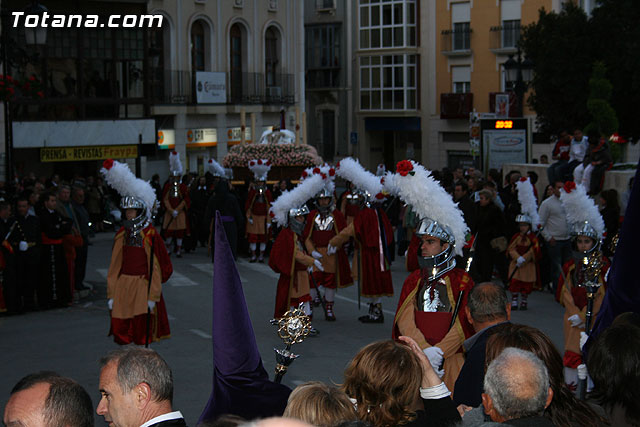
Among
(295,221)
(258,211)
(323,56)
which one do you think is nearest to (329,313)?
(295,221)

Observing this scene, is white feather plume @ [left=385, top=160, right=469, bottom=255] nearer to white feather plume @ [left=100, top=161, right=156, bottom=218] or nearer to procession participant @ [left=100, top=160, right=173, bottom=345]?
procession participant @ [left=100, top=160, right=173, bottom=345]

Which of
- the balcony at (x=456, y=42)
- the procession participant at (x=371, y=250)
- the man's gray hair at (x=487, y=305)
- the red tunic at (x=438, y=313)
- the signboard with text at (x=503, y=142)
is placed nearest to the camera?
the man's gray hair at (x=487, y=305)

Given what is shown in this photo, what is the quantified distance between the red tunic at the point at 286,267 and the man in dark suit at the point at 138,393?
24.6 feet

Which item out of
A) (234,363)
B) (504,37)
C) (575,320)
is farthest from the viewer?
(504,37)

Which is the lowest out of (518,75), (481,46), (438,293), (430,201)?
(438,293)

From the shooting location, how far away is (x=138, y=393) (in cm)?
411

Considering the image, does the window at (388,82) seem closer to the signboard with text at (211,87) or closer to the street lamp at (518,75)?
the signboard with text at (211,87)

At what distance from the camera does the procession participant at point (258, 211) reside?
18734 mm

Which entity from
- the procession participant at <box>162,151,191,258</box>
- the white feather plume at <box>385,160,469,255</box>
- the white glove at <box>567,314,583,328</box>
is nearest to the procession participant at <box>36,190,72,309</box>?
the procession participant at <box>162,151,191,258</box>

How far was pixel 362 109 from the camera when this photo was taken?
4803 cm

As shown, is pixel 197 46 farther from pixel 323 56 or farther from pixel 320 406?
pixel 320 406

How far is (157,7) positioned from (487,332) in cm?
3087

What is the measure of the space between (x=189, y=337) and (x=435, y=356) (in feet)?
19.2

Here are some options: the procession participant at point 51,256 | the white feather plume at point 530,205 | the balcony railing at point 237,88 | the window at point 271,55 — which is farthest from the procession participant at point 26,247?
the window at point 271,55
